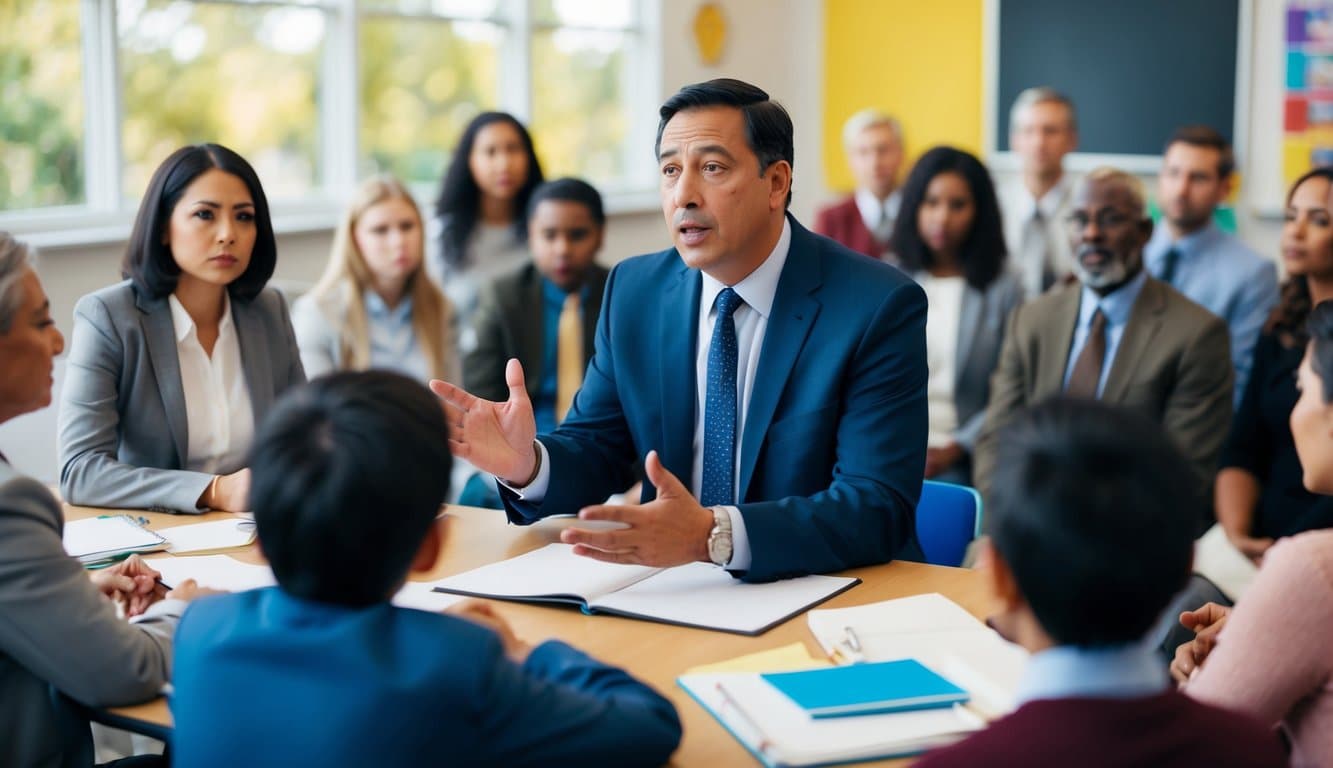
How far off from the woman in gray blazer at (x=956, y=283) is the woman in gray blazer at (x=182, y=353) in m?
2.02

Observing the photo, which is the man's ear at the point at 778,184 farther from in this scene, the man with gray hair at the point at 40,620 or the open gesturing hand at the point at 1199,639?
the man with gray hair at the point at 40,620

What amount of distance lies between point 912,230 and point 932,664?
3126 millimetres

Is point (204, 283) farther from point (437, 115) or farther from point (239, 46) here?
point (437, 115)

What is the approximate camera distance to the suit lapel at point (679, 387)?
2.42 metres

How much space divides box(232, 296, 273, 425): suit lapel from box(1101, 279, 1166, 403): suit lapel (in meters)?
2.06

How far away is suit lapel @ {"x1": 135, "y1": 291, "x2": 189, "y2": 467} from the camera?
2773 millimetres

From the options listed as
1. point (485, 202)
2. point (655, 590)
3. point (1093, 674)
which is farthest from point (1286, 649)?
point (485, 202)

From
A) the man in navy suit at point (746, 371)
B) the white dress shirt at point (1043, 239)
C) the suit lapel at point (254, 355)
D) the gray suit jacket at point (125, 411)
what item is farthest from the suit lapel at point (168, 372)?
the white dress shirt at point (1043, 239)

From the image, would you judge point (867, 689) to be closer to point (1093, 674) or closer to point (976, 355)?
point (1093, 674)

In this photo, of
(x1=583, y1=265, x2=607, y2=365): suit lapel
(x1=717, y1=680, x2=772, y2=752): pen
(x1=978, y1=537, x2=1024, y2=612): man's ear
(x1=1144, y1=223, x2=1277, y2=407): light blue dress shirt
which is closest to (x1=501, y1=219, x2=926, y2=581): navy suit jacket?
(x1=717, y1=680, x2=772, y2=752): pen

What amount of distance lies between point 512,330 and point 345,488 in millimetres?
3131

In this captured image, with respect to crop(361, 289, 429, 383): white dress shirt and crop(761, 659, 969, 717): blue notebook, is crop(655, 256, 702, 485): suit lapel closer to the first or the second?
crop(761, 659, 969, 717): blue notebook

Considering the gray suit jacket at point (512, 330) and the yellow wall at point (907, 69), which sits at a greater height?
the yellow wall at point (907, 69)

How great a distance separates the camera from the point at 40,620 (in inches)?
61.6
